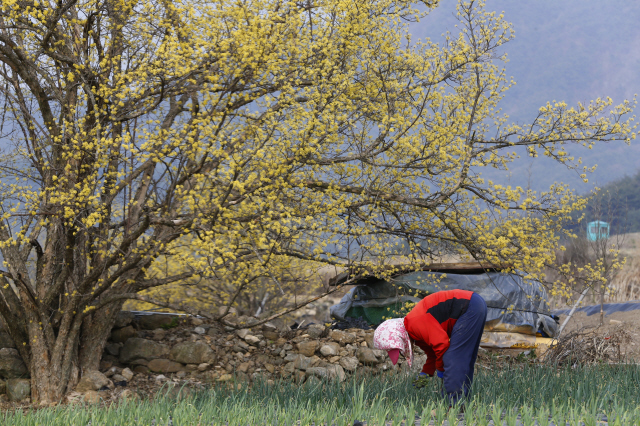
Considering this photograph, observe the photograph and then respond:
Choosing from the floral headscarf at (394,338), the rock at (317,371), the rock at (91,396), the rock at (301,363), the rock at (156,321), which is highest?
the floral headscarf at (394,338)

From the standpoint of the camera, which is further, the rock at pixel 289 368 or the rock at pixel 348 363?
the rock at pixel 348 363

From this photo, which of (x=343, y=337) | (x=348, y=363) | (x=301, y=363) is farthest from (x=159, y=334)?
(x=348, y=363)

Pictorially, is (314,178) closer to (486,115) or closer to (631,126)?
(486,115)

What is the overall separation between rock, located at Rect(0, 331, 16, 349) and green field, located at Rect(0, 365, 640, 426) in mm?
3519

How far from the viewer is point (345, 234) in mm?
6699

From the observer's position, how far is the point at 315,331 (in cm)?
824

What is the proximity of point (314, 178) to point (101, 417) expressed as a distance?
392 cm

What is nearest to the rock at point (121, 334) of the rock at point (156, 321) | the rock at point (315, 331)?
the rock at point (156, 321)

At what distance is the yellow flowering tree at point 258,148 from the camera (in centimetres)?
587

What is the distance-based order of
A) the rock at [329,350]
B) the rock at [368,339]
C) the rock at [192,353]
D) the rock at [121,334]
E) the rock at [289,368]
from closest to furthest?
the rock at [289,368], the rock at [192,353], the rock at [329,350], the rock at [121,334], the rock at [368,339]

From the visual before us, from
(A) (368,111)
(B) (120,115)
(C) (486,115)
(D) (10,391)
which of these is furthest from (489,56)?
(D) (10,391)

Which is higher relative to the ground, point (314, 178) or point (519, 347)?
point (314, 178)

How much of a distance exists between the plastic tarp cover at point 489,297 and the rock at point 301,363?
2050 millimetres

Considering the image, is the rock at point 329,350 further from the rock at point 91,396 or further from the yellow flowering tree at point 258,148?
the rock at point 91,396
